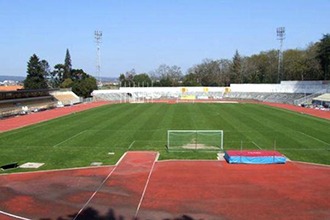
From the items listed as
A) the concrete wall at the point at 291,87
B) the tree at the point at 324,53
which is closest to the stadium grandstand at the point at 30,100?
the concrete wall at the point at 291,87

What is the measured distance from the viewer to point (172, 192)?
17609 millimetres

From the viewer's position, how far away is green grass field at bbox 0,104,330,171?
83.9ft

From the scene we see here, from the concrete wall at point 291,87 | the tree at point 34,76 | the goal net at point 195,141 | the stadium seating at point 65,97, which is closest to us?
the goal net at point 195,141

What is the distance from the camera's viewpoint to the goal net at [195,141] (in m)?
28.0

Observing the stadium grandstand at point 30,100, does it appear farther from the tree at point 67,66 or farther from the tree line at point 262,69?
the tree line at point 262,69

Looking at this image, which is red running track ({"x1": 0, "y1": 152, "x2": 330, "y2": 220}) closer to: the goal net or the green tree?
the goal net

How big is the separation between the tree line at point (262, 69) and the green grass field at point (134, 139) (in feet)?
187

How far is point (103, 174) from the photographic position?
824 inches

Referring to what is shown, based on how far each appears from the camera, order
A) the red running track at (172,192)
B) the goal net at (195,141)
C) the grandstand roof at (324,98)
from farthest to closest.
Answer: the grandstand roof at (324,98), the goal net at (195,141), the red running track at (172,192)

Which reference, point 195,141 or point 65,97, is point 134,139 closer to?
point 195,141

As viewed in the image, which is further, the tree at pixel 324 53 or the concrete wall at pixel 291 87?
the tree at pixel 324 53

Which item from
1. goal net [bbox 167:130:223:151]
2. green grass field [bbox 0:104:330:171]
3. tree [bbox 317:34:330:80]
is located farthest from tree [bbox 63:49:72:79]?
goal net [bbox 167:130:223:151]

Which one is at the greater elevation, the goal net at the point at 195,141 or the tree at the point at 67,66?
the tree at the point at 67,66

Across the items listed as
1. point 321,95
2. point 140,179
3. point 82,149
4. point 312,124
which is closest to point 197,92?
point 321,95
